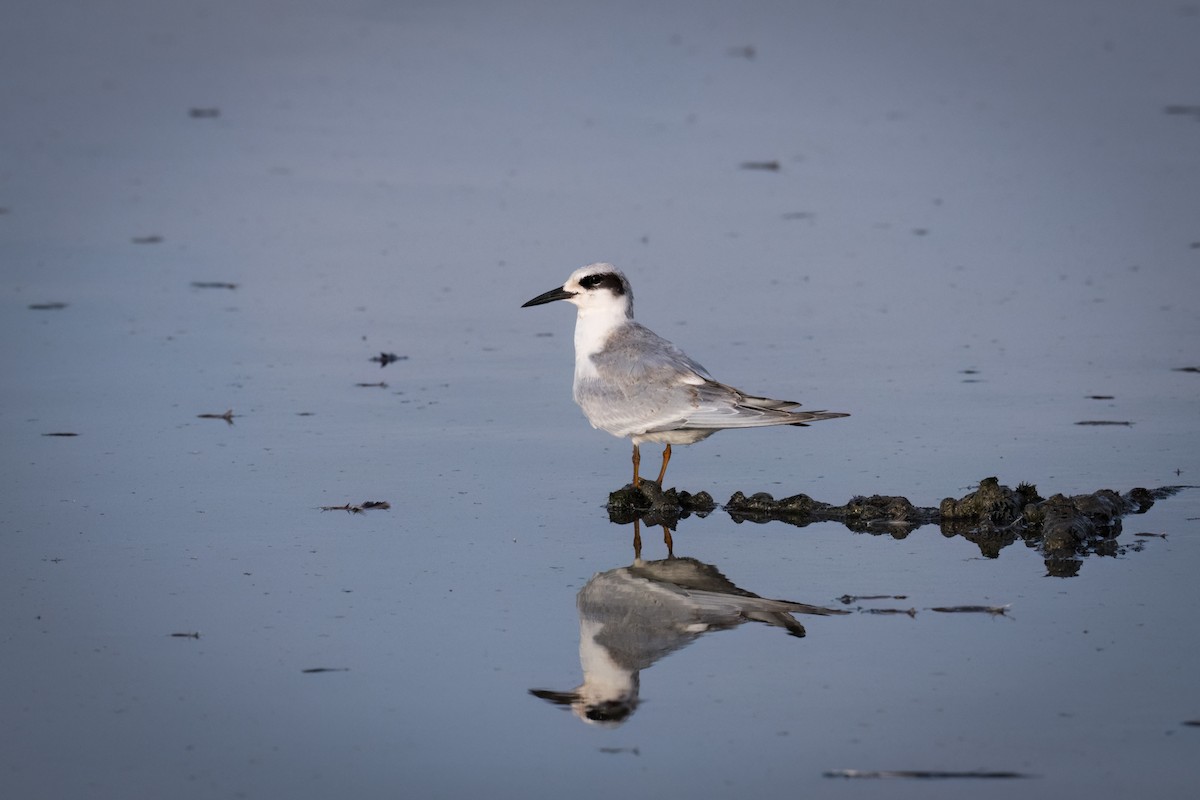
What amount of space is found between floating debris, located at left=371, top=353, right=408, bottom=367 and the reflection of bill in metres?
3.19

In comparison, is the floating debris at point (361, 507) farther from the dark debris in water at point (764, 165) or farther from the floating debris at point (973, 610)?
the dark debris in water at point (764, 165)

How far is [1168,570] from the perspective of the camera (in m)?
6.52

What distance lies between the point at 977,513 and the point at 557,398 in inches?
105

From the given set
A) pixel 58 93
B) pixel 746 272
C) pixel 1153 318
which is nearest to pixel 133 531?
pixel 746 272

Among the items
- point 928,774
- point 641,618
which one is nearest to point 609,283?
point 641,618

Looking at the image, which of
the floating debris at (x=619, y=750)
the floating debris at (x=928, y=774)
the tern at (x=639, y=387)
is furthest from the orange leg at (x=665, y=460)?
the floating debris at (x=928, y=774)

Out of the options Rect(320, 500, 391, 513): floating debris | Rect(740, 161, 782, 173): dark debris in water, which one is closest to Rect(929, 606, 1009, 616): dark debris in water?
Rect(320, 500, 391, 513): floating debris

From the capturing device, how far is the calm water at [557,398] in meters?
5.19

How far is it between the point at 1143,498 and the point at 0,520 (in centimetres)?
471

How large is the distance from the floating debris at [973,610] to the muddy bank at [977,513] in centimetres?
63

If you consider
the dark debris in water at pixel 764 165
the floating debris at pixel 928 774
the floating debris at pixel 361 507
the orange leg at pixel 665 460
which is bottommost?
the floating debris at pixel 928 774

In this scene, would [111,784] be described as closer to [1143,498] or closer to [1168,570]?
[1168,570]

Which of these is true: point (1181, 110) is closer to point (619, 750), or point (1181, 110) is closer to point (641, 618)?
point (641, 618)

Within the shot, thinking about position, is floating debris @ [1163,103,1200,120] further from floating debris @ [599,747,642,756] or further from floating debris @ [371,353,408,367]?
floating debris @ [599,747,642,756]
